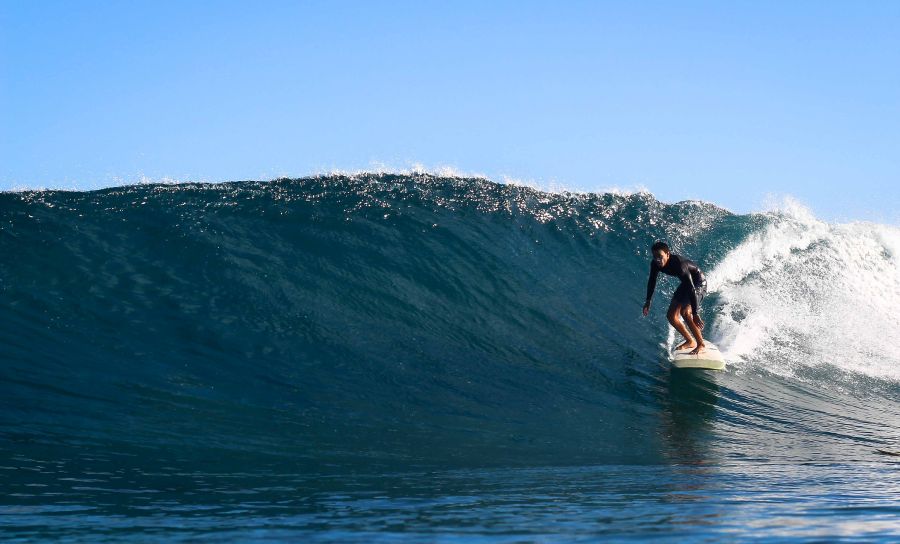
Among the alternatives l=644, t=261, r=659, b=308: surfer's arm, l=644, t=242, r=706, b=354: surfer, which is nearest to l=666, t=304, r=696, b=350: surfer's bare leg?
l=644, t=242, r=706, b=354: surfer

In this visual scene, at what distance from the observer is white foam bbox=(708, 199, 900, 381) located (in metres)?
10.9

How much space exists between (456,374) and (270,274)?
3.26 meters

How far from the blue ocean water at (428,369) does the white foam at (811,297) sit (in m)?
0.07

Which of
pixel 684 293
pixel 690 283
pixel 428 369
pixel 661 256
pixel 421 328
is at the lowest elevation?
pixel 428 369

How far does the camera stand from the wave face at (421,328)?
6406 mm

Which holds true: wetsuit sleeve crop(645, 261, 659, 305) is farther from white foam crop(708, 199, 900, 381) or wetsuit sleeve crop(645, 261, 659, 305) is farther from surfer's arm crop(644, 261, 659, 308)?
white foam crop(708, 199, 900, 381)

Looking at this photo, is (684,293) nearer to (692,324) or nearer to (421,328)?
(692,324)

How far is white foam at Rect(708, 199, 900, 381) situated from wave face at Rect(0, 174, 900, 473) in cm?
5

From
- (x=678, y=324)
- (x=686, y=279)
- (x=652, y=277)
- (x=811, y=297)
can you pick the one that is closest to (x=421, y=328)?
(x=652, y=277)

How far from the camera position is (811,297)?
498 inches

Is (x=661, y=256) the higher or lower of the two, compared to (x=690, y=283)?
higher

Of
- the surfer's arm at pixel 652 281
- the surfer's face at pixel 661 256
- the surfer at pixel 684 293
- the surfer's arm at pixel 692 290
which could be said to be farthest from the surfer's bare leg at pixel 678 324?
the surfer's face at pixel 661 256

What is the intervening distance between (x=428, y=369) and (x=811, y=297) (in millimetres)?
7159

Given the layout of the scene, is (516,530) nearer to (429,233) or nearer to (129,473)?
(129,473)
